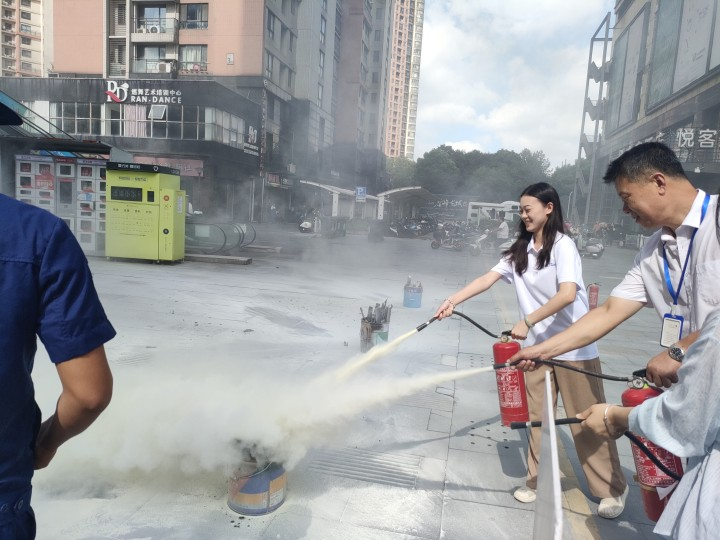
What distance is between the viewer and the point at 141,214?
9922mm

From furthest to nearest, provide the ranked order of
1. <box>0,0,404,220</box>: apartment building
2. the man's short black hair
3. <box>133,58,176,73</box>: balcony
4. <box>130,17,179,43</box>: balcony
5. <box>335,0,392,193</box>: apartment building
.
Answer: <box>133,58,176,73</box>: balcony < <box>130,17,179,43</box>: balcony < <box>0,0,404,220</box>: apartment building < <box>335,0,392,193</box>: apartment building < the man's short black hair

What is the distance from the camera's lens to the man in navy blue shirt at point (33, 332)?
935 millimetres

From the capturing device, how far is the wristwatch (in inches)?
64.7

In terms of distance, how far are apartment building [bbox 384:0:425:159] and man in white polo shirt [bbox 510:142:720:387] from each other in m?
83.2

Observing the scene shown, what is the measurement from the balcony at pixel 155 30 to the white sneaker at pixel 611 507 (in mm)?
30775

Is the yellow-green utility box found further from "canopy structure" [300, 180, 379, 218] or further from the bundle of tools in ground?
"canopy structure" [300, 180, 379, 218]

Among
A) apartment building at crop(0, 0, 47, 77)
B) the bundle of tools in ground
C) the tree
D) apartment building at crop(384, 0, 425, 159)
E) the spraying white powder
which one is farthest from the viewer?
apartment building at crop(384, 0, 425, 159)

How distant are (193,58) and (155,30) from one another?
2.60m

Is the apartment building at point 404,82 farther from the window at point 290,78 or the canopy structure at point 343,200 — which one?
the canopy structure at point 343,200

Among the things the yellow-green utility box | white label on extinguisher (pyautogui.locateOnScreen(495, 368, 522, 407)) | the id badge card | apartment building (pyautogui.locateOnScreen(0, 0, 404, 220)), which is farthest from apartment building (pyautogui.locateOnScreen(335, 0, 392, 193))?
the id badge card

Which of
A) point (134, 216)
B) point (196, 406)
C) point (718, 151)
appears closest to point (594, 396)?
point (196, 406)

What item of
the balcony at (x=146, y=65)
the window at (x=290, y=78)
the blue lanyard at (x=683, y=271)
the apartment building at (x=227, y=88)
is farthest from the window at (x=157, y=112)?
the blue lanyard at (x=683, y=271)

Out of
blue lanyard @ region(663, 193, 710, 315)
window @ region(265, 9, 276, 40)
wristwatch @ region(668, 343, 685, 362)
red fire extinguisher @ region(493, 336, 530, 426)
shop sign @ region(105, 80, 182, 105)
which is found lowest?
red fire extinguisher @ region(493, 336, 530, 426)

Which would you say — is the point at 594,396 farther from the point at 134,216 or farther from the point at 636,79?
the point at 636,79
